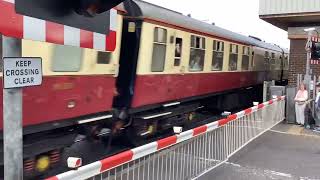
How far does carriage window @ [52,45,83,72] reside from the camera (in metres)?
6.94

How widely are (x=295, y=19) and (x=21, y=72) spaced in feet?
45.3

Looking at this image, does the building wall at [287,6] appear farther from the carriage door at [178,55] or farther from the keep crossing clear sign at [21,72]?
the keep crossing clear sign at [21,72]

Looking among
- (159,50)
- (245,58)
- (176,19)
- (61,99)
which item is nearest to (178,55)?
(176,19)

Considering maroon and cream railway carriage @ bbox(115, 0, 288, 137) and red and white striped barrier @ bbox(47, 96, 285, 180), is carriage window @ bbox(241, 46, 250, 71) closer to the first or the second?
maroon and cream railway carriage @ bbox(115, 0, 288, 137)

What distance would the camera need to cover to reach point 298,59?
16141 millimetres

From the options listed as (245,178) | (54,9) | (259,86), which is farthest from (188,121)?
(54,9)

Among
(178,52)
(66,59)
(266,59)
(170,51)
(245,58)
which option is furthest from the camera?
(266,59)

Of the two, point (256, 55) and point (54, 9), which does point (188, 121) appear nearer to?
point (256, 55)

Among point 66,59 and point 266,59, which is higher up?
point 266,59

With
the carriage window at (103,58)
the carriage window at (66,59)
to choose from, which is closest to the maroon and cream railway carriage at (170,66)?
the carriage window at (103,58)

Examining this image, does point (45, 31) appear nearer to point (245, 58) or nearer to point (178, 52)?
point (178, 52)

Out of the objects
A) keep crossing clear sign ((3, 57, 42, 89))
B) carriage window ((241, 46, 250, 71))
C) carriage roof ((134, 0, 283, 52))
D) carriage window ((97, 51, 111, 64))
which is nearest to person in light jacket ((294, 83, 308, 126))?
carriage roof ((134, 0, 283, 52))

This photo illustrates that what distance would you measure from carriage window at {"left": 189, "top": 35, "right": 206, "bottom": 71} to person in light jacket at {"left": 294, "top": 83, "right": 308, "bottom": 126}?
276 cm

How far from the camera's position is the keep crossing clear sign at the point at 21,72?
2.67 meters
